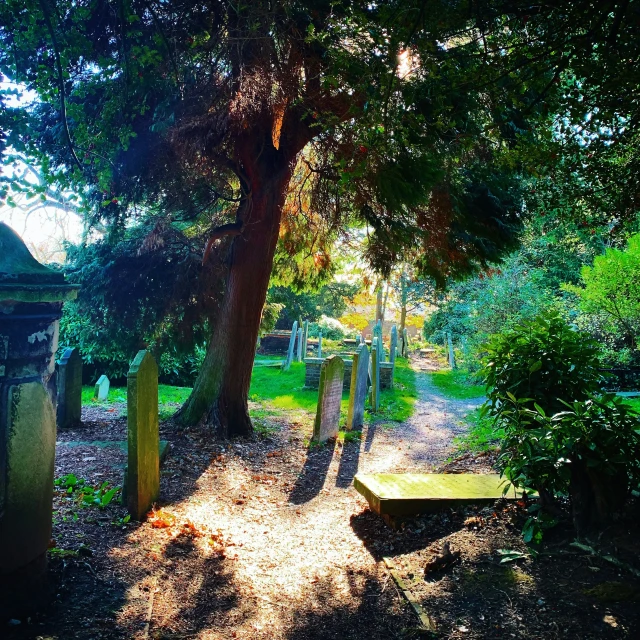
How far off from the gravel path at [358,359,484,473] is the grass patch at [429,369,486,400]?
37.1 inches

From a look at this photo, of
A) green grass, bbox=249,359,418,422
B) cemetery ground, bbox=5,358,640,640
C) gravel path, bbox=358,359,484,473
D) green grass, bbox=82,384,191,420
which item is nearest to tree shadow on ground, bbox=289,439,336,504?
cemetery ground, bbox=5,358,640,640

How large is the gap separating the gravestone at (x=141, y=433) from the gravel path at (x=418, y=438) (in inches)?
148

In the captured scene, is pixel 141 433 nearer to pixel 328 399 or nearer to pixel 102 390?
pixel 328 399

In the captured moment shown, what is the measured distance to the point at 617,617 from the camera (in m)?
2.89

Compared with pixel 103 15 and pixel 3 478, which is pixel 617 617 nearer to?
pixel 3 478

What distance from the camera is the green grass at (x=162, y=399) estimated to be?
10.4 metres

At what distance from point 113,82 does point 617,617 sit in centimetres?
642

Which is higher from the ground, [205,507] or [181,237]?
[181,237]

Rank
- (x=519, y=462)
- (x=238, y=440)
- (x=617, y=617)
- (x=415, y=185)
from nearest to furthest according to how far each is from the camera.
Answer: (x=617, y=617) → (x=519, y=462) → (x=415, y=185) → (x=238, y=440)

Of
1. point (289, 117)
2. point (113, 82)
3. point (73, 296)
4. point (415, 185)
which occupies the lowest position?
point (73, 296)

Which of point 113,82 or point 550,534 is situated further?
point 113,82

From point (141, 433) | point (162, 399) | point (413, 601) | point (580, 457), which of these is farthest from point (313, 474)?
point (162, 399)

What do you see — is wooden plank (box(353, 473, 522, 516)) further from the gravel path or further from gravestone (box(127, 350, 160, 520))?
the gravel path

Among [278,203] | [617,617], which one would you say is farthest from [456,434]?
[617,617]
